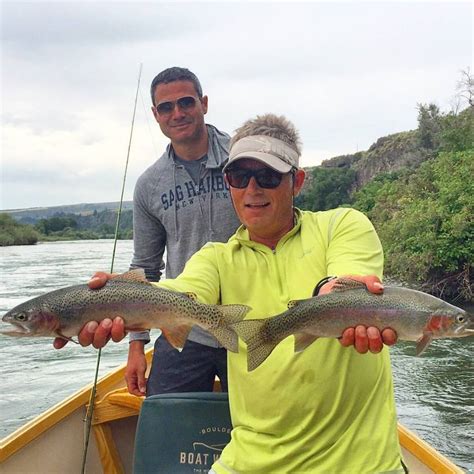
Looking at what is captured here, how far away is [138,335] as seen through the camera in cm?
447

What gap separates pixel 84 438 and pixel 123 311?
244cm

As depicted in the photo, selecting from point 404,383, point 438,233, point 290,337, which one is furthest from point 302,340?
point 438,233

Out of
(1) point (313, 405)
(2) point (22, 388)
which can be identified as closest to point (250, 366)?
(1) point (313, 405)

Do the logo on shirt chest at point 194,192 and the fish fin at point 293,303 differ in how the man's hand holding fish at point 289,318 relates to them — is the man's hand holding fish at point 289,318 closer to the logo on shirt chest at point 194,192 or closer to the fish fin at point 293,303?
the fish fin at point 293,303

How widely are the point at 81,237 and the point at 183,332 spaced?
302 feet

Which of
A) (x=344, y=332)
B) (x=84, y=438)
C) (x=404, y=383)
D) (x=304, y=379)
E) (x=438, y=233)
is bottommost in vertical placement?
(x=404, y=383)

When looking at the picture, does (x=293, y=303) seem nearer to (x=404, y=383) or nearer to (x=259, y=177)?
(x=259, y=177)

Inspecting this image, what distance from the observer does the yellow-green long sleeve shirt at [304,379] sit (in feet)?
→ 8.67

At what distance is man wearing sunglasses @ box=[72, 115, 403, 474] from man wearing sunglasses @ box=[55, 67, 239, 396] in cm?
120

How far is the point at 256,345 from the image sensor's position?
272 centimetres

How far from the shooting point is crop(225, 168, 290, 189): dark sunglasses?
2969 mm

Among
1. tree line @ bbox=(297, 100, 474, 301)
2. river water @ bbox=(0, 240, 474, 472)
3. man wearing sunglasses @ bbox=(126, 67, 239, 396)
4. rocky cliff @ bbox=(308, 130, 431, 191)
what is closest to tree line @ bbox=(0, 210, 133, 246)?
rocky cliff @ bbox=(308, 130, 431, 191)

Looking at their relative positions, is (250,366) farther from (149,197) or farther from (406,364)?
(406,364)

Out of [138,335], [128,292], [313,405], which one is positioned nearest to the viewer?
[313,405]
